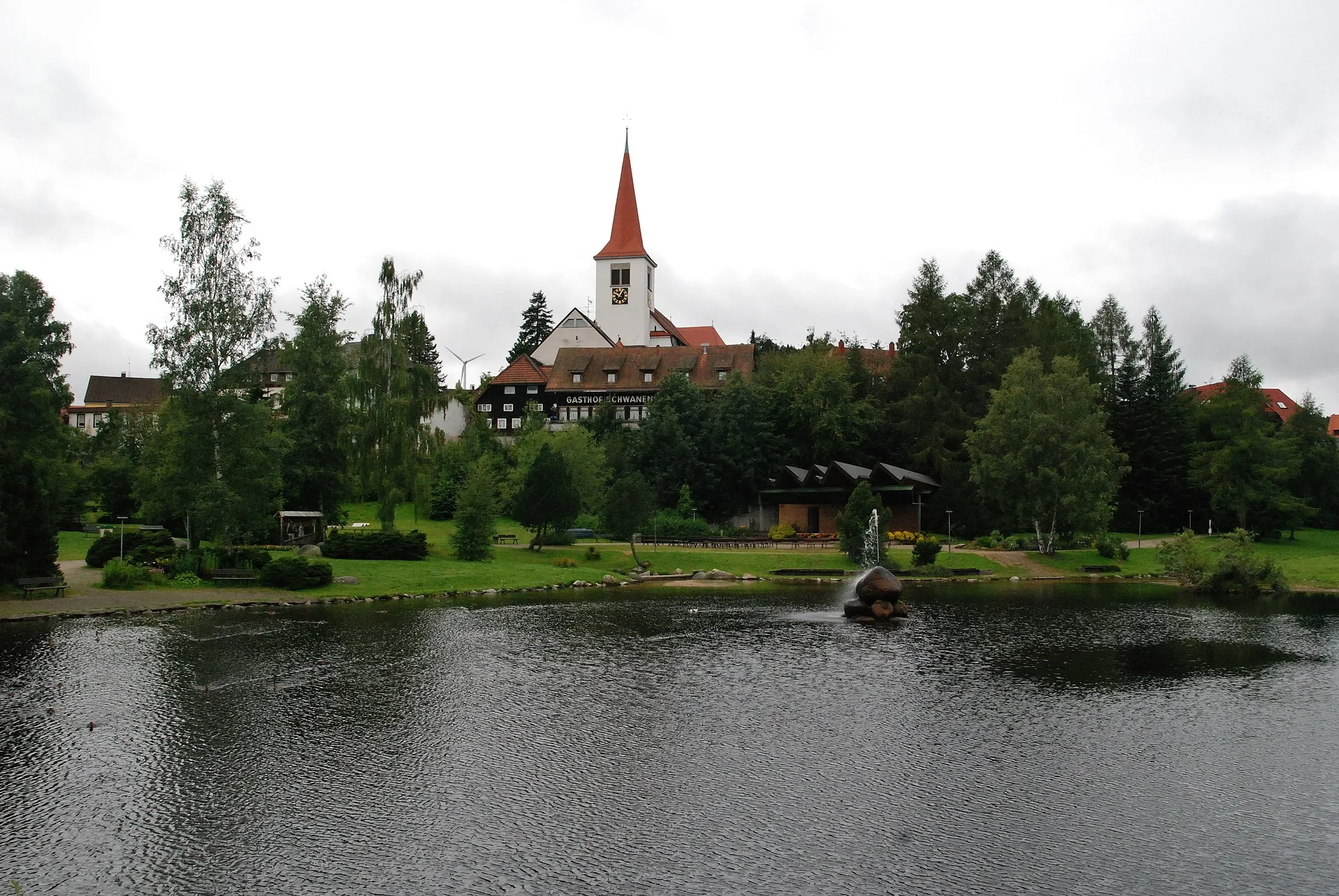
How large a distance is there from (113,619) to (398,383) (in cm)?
2472

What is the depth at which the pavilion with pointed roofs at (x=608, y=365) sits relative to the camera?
95312 mm

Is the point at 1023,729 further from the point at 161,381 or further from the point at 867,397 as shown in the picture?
the point at 867,397

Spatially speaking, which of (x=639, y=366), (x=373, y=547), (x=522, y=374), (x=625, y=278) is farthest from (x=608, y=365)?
(x=373, y=547)

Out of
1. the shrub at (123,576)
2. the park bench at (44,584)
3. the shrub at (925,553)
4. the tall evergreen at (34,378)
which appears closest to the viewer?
the park bench at (44,584)

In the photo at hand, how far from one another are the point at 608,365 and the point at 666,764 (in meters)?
83.7

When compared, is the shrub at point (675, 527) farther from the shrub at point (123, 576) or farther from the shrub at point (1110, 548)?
the shrub at point (123, 576)

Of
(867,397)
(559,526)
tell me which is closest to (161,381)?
(559,526)

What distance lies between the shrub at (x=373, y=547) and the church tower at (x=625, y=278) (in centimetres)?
6593

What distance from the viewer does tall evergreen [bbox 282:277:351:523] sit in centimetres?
5650

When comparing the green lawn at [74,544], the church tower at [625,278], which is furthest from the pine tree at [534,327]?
the green lawn at [74,544]

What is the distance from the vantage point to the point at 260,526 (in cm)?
4094

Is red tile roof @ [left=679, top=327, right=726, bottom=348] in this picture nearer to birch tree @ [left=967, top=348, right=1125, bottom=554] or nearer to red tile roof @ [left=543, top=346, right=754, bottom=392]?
red tile roof @ [left=543, top=346, right=754, bottom=392]

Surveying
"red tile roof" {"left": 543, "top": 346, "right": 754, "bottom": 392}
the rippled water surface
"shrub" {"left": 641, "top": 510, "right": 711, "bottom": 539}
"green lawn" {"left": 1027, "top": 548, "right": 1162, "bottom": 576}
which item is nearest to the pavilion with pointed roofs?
"red tile roof" {"left": 543, "top": 346, "right": 754, "bottom": 392}

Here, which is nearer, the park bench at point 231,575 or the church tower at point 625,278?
the park bench at point 231,575
